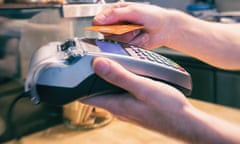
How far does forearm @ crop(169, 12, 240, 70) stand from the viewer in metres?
0.69

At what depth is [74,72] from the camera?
0.41 meters

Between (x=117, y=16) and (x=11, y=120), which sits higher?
(x=117, y=16)

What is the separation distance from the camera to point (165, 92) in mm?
413

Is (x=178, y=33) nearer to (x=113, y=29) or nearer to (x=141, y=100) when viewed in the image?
(x=113, y=29)

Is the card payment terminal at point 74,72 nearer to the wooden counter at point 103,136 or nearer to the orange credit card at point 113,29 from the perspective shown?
the orange credit card at point 113,29

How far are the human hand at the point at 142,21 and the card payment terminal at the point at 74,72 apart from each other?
0.14 m

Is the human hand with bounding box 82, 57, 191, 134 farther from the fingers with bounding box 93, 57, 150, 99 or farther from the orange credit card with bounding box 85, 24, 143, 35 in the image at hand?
the orange credit card with bounding box 85, 24, 143, 35

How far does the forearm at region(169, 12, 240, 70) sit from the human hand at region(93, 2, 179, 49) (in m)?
0.02

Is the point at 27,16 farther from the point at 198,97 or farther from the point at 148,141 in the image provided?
the point at 198,97

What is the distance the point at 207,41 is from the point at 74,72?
1.26ft

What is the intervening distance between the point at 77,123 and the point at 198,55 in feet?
1.06

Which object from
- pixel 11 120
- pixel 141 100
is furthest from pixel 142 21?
pixel 11 120

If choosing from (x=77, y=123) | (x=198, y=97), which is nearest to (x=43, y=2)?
(x=77, y=123)

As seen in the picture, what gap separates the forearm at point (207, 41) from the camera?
0.69m
